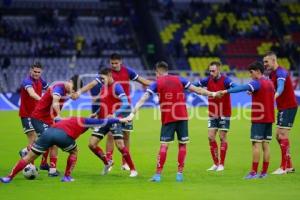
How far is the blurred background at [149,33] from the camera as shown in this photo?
42125mm

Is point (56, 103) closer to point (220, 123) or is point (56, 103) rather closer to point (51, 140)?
point (51, 140)

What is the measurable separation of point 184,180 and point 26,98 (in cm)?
411

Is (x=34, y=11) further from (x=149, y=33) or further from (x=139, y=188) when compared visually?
(x=139, y=188)

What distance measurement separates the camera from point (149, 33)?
4609 cm

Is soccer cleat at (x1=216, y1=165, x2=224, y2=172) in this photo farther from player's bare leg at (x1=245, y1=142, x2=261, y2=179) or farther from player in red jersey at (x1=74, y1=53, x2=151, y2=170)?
player in red jersey at (x1=74, y1=53, x2=151, y2=170)

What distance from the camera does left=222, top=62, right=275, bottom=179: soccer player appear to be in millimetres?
14172

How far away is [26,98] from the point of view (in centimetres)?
1551

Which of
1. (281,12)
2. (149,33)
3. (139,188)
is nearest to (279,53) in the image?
(281,12)

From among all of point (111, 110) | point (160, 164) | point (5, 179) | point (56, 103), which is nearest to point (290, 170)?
point (160, 164)

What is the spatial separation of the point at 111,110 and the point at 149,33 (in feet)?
104

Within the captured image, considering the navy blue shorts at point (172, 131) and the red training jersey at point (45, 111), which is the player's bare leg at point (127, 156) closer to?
the navy blue shorts at point (172, 131)

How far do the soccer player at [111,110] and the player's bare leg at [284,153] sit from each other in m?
3.24

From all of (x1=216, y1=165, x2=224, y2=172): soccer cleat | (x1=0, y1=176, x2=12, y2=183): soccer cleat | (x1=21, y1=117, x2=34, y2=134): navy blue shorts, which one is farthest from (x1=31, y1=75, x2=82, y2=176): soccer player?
(x1=216, y1=165, x2=224, y2=172): soccer cleat

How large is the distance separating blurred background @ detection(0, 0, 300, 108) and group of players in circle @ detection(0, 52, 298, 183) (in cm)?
2349
